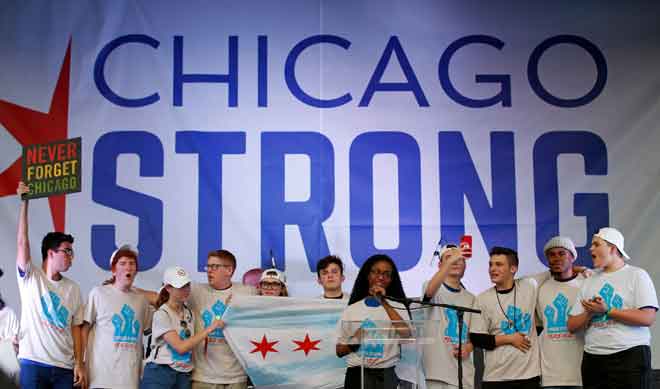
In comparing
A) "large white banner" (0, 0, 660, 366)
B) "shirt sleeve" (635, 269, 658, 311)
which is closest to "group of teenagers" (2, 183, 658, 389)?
"shirt sleeve" (635, 269, 658, 311)

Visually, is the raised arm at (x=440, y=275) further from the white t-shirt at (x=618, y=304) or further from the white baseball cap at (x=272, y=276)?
the white baseball cap at (x=272, y=276)

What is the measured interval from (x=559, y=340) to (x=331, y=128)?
2.48 meters

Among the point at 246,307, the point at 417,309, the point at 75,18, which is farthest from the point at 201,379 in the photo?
the point at 75,18

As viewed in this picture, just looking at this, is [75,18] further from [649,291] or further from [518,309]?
[649,291]

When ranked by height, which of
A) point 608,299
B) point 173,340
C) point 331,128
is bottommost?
point 173,340

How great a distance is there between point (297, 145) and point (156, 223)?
1.27 m

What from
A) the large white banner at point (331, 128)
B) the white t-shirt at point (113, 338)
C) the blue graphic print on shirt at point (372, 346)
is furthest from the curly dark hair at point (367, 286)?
the white t-shirt at point (113, 338)

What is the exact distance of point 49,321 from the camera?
18.0ft

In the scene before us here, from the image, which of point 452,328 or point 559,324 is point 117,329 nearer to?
point 452,328

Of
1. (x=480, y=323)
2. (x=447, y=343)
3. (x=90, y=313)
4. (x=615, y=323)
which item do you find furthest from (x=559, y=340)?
(x=90, y=313)

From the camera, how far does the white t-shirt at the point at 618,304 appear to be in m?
5.40

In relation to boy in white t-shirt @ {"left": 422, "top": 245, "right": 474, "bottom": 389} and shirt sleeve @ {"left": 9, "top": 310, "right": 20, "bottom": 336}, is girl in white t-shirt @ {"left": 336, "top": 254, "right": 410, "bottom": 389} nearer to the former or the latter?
boy in white t-shirt @ {"left": 422, "top": 245, "right": 474, "bottom": 389}

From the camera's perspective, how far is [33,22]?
7070 millimetres

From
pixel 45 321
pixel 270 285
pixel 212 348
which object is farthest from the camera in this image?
pixel 270 285
